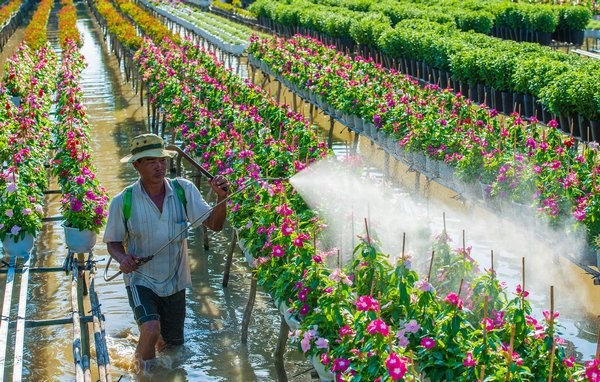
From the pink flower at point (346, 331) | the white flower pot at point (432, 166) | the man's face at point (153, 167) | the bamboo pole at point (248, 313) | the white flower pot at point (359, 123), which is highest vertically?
the man's face at point (153, 167)

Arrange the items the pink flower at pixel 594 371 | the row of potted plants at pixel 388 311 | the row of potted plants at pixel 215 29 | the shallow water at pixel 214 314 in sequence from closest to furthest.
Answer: the pink flower at pixel 594 371 → the row of potted plants at pixel 388 311 → the shallow water at pixel 214 314 → the row of potted plants at pixel 215 29

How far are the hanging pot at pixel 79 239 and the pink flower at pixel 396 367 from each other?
427cm

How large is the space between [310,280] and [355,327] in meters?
0.86

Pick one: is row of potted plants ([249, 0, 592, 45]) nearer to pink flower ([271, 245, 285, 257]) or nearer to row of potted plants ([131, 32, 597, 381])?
row of potted plants ([131, 32, 597, 381])

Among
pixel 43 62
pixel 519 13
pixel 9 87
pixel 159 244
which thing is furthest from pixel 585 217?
pixel 519 13

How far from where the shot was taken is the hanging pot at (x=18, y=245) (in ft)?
27.3

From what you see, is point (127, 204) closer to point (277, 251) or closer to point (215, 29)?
point (277, 251)

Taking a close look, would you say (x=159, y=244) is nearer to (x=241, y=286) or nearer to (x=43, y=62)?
(x=241, y=286)

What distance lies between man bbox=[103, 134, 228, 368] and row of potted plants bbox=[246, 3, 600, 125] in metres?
7.66

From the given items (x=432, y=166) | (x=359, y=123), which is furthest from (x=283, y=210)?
(x=359, y=123)

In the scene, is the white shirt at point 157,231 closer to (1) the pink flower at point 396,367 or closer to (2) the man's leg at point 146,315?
(2) the man's leg at point 146,315

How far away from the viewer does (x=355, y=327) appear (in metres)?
5.53

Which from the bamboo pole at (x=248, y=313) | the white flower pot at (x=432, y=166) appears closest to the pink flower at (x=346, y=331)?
the bamboo pole at (x=248, y=313)

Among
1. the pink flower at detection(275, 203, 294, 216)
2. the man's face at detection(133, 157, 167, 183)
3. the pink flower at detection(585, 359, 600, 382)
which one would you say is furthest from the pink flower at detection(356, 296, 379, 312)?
the pink flower at detection(275, 203, 294, 216)
